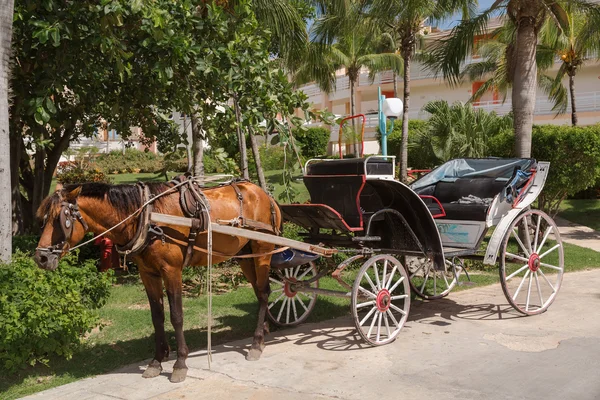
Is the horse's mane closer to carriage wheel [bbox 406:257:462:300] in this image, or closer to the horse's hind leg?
the horse's hind leg

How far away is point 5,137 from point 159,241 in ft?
6.05

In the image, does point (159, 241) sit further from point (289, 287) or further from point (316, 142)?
point (316, 142)

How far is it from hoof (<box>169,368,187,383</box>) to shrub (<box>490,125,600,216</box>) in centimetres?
1191

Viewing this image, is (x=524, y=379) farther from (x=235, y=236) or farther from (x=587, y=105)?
(x=587, y=105)

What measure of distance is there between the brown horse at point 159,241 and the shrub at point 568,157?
10.6m

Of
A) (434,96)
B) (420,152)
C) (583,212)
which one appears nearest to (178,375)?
(583,212)

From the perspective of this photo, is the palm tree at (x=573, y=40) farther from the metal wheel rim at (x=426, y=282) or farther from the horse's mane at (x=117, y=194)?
the horse's mane at (x=117, y=194)

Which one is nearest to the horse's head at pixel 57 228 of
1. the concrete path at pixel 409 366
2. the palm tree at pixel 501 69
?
the concrete path at pixel 409 366

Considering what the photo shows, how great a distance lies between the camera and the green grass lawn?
19600mm

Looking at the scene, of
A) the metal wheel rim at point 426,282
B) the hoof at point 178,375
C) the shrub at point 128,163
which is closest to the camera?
the hoof at point 178,375

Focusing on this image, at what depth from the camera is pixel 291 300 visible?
25.9 feet

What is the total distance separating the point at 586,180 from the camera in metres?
15.6

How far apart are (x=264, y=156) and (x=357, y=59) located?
21.9ft

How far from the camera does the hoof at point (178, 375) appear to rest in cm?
590
